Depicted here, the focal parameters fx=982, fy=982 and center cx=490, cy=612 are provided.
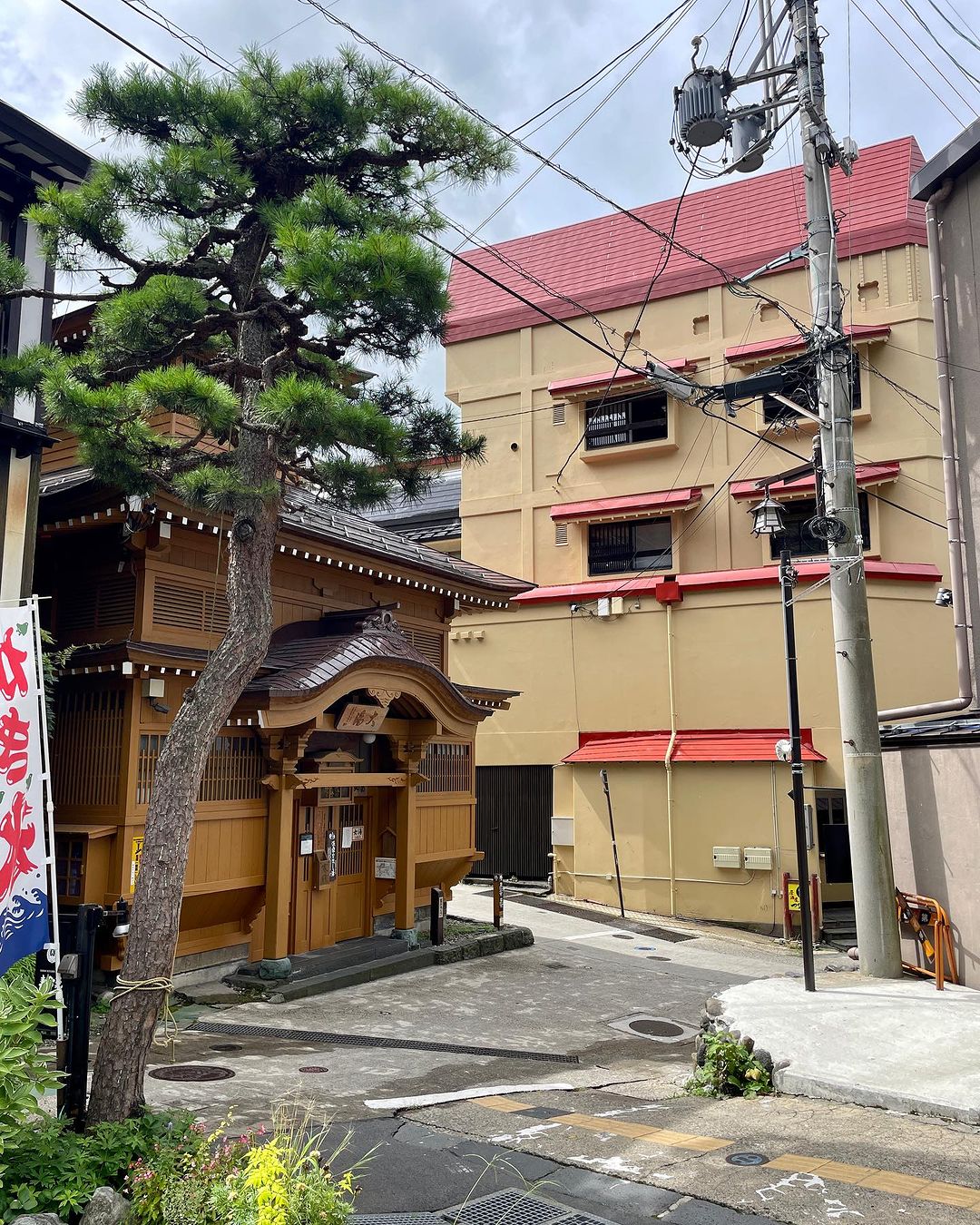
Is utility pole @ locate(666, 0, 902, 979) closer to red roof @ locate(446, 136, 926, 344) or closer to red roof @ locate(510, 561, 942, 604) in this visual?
red roof @ locate(510, 561, 942, 604)

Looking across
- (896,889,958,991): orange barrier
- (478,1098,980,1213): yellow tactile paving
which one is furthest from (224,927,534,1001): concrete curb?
(896,889,958,991): orange barrier

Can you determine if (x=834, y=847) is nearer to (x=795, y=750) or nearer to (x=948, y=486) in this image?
(x=948, y=486)

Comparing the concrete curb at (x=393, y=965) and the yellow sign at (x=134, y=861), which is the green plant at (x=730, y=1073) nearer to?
the concrete curb at (x=393, y=965)

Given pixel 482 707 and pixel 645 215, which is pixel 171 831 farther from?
pixel 645 215

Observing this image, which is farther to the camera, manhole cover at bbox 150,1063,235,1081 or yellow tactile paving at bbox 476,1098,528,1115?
manhole cover at bbox 150,1063,235,1081

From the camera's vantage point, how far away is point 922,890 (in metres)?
12.2

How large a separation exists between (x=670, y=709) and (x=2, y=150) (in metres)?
15.8

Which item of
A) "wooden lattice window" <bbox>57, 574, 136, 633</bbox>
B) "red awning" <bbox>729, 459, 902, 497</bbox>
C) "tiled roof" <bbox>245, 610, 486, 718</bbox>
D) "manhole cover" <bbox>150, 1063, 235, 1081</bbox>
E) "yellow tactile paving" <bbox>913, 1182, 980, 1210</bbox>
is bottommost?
"manhole cover" <bbox>150, 1063, 235, 1081</bbox>

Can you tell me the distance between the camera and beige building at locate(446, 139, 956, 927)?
65.5 feet

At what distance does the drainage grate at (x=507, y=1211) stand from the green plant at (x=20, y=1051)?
7.79 feet

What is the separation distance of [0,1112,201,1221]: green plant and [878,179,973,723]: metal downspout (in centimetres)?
1146

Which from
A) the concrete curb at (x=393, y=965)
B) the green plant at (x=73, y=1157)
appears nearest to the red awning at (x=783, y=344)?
the concrete curb at (x=393, y=965)

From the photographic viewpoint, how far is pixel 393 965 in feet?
46.6

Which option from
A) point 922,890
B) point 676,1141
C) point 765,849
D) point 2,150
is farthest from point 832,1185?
point 765,849
